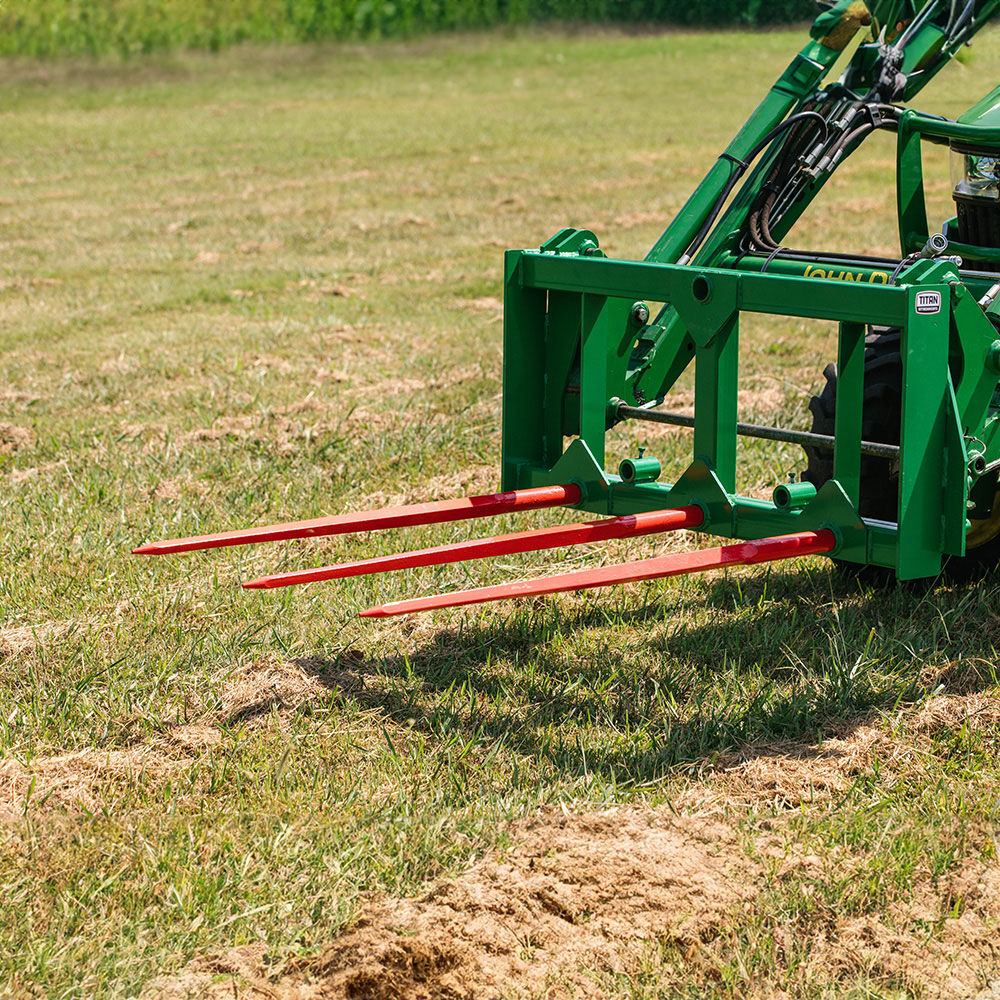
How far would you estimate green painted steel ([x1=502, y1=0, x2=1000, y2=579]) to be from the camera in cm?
366

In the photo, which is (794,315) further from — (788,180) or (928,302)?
(788,180)

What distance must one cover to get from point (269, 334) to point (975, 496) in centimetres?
559

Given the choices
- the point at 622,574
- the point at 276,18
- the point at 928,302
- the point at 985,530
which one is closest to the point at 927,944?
the point at 622,574

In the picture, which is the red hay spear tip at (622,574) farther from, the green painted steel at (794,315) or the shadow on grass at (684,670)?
the shadow on grass at (684,670)

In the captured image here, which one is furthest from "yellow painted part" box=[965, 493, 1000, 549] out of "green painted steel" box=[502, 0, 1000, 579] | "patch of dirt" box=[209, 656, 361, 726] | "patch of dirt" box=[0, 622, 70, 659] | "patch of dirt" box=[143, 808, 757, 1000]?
"patch of dirt" box=[0, 622, 70, 659]

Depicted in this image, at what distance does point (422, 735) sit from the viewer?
374cm

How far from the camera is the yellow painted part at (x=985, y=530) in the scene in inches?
172

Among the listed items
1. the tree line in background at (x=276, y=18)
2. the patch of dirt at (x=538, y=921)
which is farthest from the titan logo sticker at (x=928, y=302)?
the tree line in background at (x=276, y=18)

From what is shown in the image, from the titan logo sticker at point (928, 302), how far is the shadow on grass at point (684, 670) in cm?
102

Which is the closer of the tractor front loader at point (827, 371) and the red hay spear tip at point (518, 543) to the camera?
the tractor front loader at point (827, 371)

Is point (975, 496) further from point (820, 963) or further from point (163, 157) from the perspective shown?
point (163, 157)

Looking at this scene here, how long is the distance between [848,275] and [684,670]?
4.16 ft

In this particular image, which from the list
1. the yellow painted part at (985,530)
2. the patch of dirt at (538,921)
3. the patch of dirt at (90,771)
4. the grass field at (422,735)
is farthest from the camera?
the yellow painted part at (985,530)

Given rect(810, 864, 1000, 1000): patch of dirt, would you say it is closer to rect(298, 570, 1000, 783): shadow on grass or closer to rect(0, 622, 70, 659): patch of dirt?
rect(298, 570, 1000, 783): shadow on grass
